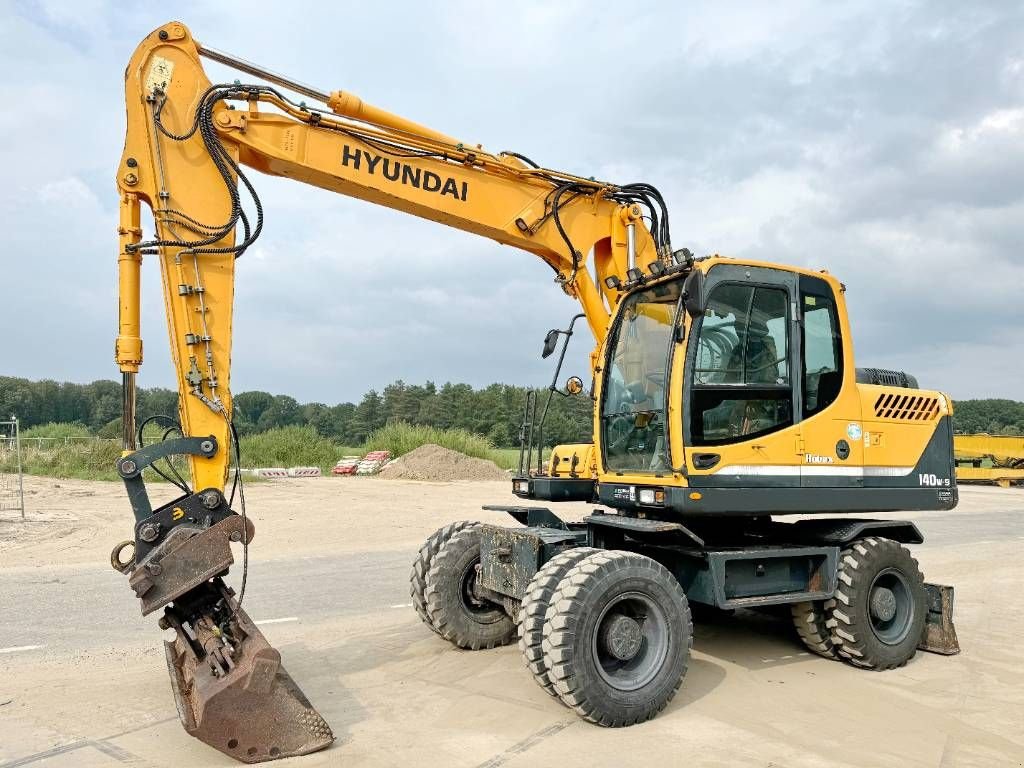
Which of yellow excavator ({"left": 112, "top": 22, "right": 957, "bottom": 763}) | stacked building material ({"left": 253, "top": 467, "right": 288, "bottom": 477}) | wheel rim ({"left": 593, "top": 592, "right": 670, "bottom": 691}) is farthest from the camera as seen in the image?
stacked building material ({"left": 253, "top": 467, "right": 288, "bottom": 477})

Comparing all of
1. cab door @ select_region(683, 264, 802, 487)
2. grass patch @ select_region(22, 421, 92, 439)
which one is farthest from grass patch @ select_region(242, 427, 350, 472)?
cab door @ select_region(683, 264, 802, 487)

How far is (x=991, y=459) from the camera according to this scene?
1332 inches

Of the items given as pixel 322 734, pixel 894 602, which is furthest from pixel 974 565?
pixel 322 734

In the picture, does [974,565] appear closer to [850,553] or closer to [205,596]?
[850,553]

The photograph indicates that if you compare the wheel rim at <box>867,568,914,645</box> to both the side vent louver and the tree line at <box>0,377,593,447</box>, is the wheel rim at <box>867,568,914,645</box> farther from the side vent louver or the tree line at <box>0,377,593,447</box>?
the tree line at <box>0,377,593,447</box>

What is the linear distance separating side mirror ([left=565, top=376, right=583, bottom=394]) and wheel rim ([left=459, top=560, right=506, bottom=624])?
1.61 meters

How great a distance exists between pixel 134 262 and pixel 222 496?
1.64m

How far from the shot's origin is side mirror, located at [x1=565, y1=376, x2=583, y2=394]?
22.9 feet

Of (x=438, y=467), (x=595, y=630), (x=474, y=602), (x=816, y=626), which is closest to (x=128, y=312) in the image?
(x=474, y=602)

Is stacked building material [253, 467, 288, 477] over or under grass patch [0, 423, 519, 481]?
under

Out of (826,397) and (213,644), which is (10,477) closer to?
(213,644)

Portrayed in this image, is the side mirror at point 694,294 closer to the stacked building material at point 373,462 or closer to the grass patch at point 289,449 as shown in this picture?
the stacked building material at point 373,462

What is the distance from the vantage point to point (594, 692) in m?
4.98

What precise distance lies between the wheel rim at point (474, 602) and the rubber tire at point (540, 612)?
150 centimetres
